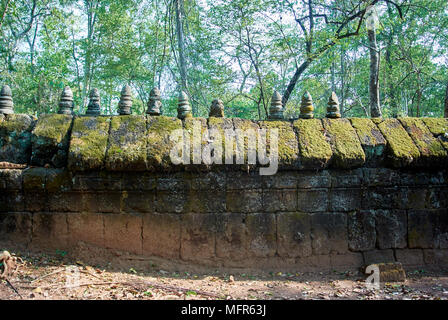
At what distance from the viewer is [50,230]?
4387 millimetres

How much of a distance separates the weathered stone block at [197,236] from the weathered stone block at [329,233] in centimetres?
140

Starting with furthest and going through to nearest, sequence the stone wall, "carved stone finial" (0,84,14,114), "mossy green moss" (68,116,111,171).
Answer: "carved stone finial" (0,84,14,114), the stone wall, "mossy green moss" (68,116,111,171)

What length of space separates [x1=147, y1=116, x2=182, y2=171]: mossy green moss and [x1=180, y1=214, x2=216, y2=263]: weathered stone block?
801mm

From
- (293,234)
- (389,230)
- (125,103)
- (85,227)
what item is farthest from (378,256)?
(125,103)

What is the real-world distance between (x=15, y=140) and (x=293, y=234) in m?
4.04

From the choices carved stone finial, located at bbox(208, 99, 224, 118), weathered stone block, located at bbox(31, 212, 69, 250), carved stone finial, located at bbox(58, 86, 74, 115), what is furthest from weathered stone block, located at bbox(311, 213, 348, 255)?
carved stone finial, located at bbox(58, 86, 74, 115)

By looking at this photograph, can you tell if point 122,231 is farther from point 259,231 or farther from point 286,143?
point 286,143

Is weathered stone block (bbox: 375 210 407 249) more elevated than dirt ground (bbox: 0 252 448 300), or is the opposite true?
weathered stone block (bbox: 375 210 407 249)

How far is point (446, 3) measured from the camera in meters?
13.5

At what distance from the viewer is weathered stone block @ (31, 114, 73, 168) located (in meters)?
4.39

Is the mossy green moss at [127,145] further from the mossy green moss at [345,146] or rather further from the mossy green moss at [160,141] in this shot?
the mossy green moss at [345,146]

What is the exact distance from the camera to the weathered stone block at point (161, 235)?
175 inches

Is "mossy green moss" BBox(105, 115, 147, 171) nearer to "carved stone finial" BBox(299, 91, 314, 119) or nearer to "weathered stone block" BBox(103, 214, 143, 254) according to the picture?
"weathered stone block" BBox(103, 214, 143, 254)

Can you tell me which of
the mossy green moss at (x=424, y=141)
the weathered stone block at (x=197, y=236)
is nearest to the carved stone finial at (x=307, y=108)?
the mossy green moss at (x=424, y=141)
